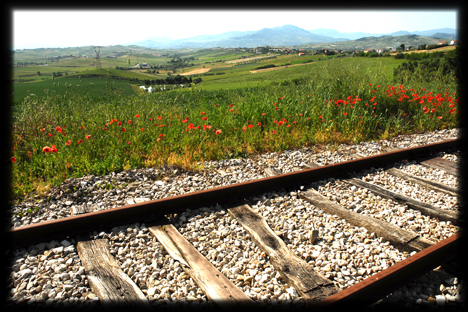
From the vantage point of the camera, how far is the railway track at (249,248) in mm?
2104

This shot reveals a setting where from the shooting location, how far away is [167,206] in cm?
313

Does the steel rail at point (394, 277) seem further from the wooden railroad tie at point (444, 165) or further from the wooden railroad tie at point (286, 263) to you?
the wooden railroad tie at point (444, 165)

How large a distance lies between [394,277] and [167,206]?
2209mm

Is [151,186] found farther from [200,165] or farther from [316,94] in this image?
[316,94]

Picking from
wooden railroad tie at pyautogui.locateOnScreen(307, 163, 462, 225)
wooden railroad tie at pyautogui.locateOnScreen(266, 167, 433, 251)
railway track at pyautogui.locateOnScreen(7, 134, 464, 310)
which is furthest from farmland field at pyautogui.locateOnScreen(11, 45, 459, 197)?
wooden railroad tie at pyautogui.locateOnScreen(266, 167, 433, 251)

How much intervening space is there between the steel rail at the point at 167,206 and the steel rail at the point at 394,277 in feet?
5.79

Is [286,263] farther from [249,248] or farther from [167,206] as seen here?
[167,206]

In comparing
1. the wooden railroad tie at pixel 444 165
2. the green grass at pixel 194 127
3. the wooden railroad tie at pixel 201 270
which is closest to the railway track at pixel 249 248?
the wooden railroad tie at pixel 201 270

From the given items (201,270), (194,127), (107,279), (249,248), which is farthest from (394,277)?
(194,127)

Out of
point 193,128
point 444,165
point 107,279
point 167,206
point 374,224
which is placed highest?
point 193,128

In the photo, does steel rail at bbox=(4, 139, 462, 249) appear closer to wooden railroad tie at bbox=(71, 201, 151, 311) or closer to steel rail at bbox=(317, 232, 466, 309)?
wooden railroad tie at bbox=(71, 201, 151, 311)

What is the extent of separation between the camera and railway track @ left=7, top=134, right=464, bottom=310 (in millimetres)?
2104

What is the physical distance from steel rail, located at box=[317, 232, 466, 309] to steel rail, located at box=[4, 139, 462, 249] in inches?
69.5

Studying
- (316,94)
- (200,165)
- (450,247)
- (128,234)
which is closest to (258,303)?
(128,234)
